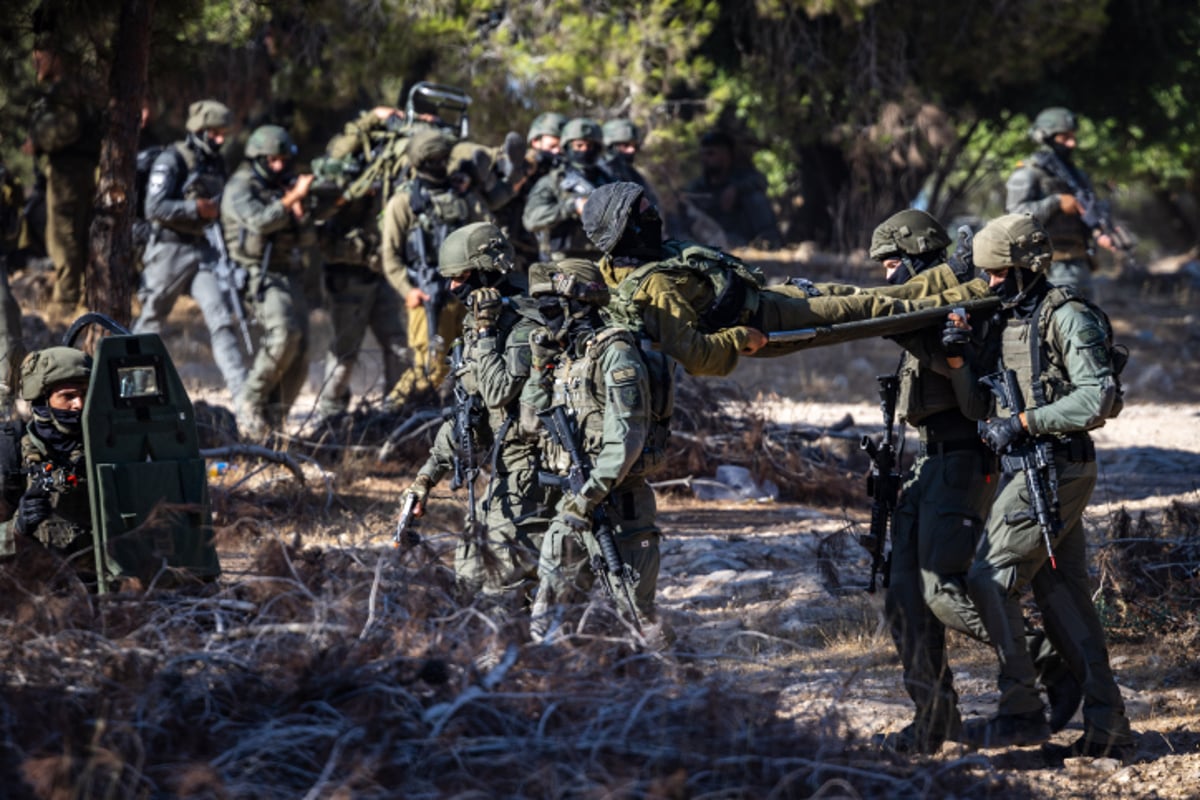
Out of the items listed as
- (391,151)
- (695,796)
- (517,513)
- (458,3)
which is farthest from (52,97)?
(695,796)

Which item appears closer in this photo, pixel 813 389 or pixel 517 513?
pixel 517 513

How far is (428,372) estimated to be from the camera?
9.95m

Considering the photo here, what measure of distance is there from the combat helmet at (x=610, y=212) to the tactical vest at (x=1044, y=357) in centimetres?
139

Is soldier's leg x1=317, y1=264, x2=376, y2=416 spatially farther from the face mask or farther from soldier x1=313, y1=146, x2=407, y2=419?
the face mask

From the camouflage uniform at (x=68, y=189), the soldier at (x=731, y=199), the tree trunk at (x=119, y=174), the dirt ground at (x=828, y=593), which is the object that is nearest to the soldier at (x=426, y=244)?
the dirt ground at (x=828, y=593)

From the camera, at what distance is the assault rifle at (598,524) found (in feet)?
17.7

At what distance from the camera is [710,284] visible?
5484 mm

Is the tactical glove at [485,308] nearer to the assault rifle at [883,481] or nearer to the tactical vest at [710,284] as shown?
the tactical vest at [710,284]

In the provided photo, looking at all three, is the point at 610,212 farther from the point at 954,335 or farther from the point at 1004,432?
the point at 1004,432

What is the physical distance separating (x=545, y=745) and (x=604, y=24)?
1158 centimetres

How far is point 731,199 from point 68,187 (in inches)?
306

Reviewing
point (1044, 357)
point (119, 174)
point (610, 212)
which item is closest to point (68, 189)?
point (119, 174)

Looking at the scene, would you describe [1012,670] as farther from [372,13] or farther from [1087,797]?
[372,13]

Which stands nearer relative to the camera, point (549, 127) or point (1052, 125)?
point (549, 127)
